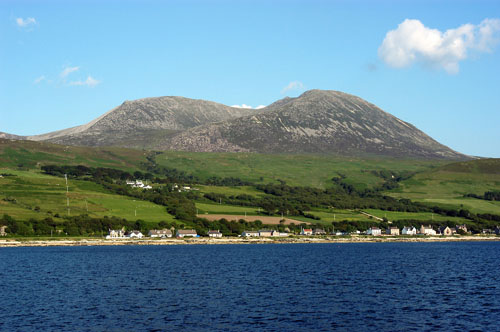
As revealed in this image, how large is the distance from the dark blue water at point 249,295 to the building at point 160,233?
64.0m

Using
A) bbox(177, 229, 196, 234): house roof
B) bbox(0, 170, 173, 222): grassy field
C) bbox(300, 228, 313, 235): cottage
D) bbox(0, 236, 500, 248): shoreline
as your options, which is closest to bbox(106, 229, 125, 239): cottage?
bbox(0, 236, 500, 248): shoreline

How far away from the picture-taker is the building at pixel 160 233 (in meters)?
170

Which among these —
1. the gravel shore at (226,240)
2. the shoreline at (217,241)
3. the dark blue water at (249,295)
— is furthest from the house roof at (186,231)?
the dark blue water at (249,295)

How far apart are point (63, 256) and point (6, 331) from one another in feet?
253

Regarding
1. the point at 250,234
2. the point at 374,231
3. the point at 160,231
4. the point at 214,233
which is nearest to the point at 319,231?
the point at 374,231

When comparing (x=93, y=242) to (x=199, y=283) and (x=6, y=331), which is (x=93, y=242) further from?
(x=6, y=331)

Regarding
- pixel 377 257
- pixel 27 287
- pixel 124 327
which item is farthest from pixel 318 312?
pixel 377 257

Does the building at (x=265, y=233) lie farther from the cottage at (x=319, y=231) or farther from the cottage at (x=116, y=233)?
the cottage at (x=116, y=233)

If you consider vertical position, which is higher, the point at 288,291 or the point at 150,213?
the point at 150,213

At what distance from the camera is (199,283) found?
73062 millimetres

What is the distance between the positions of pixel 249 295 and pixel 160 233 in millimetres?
112094

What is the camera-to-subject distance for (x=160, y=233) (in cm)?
17062

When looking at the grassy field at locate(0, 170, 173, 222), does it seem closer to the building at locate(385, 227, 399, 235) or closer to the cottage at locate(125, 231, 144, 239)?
the cottage at locate(125, 231, 144, 239)

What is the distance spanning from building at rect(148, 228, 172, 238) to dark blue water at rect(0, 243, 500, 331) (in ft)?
210
